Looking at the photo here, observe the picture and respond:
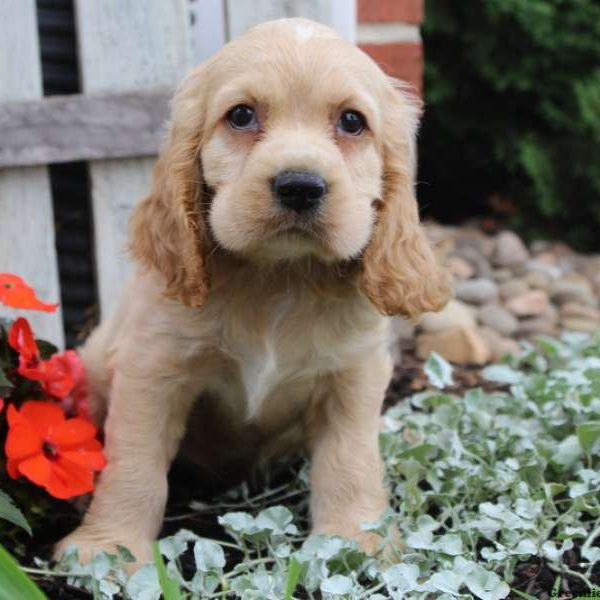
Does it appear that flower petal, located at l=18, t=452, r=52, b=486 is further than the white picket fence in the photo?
No

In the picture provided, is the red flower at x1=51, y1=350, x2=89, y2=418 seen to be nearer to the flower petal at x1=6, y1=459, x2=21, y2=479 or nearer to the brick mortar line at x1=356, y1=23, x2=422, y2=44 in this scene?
the flower petal at x1=6, y1=459, x2=21, y2=479

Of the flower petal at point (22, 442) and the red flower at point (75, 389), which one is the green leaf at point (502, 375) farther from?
the flower petal at point (22, 442)

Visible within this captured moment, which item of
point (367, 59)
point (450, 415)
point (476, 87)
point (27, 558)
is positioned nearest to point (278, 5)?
point (367, 59)

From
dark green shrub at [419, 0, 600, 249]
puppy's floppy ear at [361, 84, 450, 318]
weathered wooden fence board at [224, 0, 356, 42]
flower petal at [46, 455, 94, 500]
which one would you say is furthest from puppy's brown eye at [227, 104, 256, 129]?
dark green shrub at [419, 0, 600, 249]

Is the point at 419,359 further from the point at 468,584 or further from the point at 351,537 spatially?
the point at 468,584

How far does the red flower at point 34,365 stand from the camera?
2.90m

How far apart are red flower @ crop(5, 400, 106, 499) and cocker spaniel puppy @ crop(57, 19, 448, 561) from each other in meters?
0.06

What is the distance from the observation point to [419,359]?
4.79 m

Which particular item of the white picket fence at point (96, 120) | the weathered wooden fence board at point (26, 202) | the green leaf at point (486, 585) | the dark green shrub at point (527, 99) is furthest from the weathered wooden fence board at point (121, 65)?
the dark green shrub at point (527, 99)

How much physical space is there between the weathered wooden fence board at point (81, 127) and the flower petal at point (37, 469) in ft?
4.04

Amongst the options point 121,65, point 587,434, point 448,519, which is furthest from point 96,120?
point 587,434

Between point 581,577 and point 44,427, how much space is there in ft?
4.74

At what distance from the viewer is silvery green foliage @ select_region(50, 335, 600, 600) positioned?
2.57 metres

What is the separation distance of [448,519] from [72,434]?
1113mm
